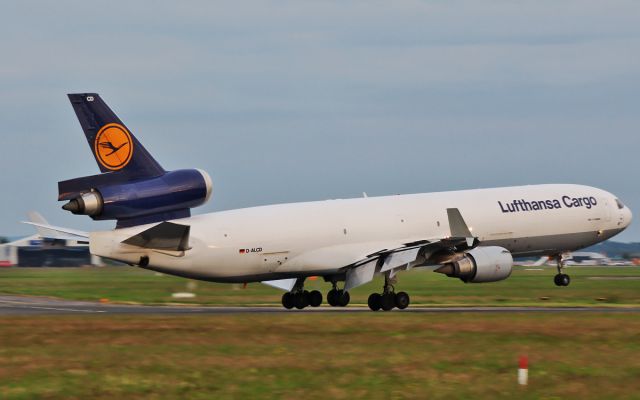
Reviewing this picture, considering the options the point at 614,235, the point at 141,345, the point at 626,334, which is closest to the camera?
the point at 141,345

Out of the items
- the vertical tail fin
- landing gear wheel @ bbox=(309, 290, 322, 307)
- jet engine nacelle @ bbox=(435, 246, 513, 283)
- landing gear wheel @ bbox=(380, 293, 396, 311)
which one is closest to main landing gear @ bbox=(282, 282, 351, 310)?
landing gear wheel @ bbox=(309, 290, 322, 307)

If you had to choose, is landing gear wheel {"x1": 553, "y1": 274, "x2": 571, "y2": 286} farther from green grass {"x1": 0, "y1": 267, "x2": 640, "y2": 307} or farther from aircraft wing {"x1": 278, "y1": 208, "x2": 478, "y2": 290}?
aircraft wing {"x1": 278, "y1": 208, "x2": 478, "y2": 290}

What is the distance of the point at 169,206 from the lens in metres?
43.3

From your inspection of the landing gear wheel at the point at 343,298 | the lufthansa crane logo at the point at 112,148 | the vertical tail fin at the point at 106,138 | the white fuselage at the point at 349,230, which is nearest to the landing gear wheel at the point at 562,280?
the white fuselage at the point at 349,230

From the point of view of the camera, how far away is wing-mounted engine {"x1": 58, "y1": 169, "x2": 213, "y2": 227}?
41.1 m

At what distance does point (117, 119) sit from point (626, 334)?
20.5 meters

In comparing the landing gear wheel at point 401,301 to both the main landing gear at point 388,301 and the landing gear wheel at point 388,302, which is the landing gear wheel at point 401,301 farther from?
the landing gear wheel at point 388,302

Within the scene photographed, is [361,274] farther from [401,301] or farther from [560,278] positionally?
[560,278]

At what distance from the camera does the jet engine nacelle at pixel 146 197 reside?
41125mm

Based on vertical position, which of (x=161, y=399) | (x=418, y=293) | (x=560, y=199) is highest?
(x=560, y=199)

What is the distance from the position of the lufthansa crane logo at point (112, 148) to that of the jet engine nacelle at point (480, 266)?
13971 mm

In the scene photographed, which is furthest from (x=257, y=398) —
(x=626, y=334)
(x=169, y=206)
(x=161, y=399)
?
(x=169, y=206)

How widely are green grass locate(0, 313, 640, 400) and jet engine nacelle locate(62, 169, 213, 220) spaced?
4351 millimetres

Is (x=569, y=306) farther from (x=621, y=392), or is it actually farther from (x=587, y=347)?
(x=621, y=392)
